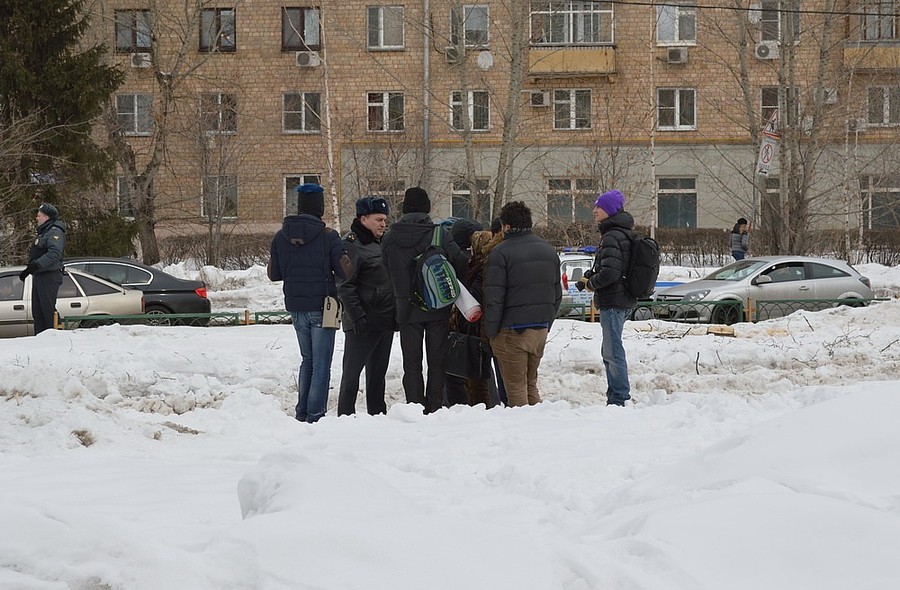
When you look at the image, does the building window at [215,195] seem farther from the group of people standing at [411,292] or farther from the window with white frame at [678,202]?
the group of people standing at [411,292]

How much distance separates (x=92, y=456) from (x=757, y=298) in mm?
14183

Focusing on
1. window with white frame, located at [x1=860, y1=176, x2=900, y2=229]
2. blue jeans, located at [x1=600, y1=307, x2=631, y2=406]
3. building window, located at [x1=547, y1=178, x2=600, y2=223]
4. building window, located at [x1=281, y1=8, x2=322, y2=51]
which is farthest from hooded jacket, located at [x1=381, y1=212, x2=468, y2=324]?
building window, located at [x1=281, y1=8, x2=322, y2=51]

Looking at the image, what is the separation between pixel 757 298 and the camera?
19.7m

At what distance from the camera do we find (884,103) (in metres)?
37.3

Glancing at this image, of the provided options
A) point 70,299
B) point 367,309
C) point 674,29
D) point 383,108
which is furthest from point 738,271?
Answer: point 674,29

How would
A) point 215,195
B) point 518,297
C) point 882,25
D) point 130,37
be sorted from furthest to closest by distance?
point 130,37
point 882,25
point 215,195
point 518,297

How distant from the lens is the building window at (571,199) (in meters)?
35.6

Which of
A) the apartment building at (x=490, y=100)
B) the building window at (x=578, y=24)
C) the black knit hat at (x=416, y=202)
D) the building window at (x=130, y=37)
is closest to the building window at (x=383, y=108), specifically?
the apartment building at (x=490, y=100)

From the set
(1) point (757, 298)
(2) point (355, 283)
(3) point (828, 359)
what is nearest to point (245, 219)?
(1) point (757, 298)

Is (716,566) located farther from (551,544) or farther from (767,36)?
(767,36)

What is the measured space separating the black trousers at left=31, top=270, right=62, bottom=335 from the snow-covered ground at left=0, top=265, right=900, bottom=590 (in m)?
4.67

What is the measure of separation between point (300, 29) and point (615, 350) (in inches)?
1315

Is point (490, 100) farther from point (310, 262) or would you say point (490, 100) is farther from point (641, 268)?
point (310, 262)

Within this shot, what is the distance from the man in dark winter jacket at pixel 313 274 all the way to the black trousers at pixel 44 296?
248 inches
